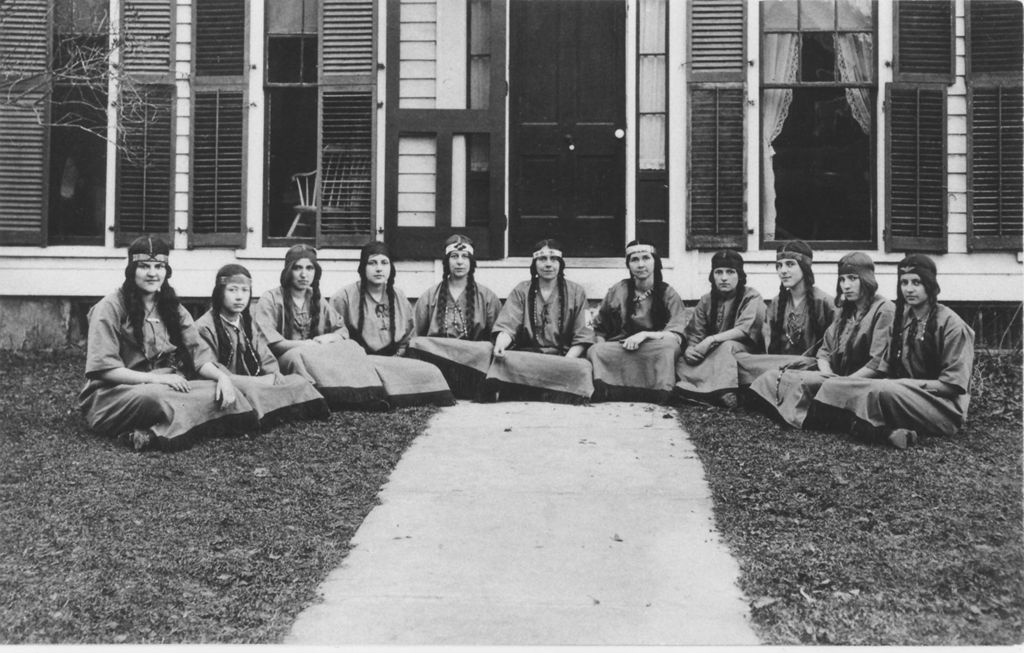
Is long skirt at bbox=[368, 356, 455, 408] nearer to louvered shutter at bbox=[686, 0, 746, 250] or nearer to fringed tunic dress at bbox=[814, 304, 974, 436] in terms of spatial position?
fringed tunic dress at bbox=[814, 304, 974, 436]

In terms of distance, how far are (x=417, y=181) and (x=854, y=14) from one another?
4042mm

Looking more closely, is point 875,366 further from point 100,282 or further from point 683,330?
point 100,282

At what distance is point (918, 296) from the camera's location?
5652 millimetres

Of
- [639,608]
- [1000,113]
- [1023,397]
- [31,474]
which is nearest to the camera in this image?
[639,608]

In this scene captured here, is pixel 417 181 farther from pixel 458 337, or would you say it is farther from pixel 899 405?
pixel 899 405

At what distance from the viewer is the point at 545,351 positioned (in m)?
7.19

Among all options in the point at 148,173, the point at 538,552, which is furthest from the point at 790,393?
the point at 148,173

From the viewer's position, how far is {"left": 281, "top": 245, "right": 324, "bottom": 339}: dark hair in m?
6.86

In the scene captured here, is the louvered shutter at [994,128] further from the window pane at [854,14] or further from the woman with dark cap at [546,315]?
the woman with dark cap at [546,315]

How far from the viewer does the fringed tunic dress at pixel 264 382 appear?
225 inches

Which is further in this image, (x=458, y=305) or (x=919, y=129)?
(x=919, y=129)

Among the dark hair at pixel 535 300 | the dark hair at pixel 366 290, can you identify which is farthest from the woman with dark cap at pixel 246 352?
Result: the dark hair at pixel 535 300

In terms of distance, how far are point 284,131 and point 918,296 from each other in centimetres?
545

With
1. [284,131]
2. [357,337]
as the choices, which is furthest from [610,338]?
[284,131]
